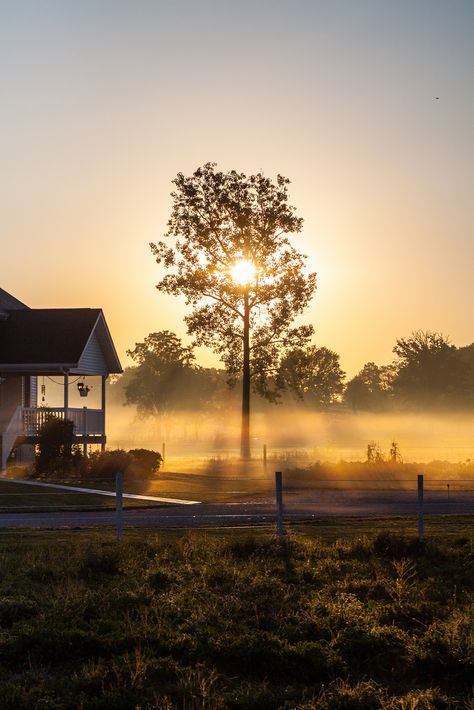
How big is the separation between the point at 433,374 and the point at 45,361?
69825mm

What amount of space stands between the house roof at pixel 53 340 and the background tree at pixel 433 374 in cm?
6344

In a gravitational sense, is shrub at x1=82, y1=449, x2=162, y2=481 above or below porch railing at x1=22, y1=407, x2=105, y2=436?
below

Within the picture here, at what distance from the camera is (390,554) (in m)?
17.8

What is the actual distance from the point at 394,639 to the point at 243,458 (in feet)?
132

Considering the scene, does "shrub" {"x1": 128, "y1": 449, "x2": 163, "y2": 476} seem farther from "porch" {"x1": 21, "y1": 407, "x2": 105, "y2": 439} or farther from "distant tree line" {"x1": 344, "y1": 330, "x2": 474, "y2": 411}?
"distant tree line" {"x1": 344, "y1": 330, "x2": 474, "y2": 411}

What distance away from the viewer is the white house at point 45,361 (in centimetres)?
4178

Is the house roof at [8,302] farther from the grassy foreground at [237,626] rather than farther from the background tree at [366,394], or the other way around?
the background tree at [366,394]

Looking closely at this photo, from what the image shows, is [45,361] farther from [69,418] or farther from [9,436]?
[9,436]

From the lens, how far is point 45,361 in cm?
4191

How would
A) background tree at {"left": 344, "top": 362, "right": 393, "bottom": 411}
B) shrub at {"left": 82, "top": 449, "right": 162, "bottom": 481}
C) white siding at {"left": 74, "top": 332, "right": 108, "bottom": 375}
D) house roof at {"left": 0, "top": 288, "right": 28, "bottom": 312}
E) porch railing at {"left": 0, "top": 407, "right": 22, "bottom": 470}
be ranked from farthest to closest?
background tree at {"left": 344, "top": 362, "right": 393, "bottom": 411}, house roof at {"left": 0, "top": 288, "right": 28, "bottom": 312}, white siding at {"left": 74, "top": 332, "right": 108, "bottom": 375}, porch railing at {"left": 0, "top": 407, "right": 22, "bottom": 470}, shrub at {"left": 82, "top": 449, "right": 162, "bottom": 481}

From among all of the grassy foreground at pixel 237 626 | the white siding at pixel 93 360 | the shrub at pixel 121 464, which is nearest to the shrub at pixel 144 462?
the shrub at pixel 121 464

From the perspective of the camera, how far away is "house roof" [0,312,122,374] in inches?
1660

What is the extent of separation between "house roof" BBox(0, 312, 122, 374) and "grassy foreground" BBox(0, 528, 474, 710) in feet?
80.3

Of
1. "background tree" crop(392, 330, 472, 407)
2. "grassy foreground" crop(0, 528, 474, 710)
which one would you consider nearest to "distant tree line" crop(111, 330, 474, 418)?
"background tree" crop(392, 330, 472, 407)
